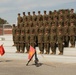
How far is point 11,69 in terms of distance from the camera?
16.8 meters

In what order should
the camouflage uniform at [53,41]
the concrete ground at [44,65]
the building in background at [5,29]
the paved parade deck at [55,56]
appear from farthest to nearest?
the building in background at [5,29]
the camouflage uniform at [53,41]
the paved parade deck at [55,56]
the concrete ground at [44,65]

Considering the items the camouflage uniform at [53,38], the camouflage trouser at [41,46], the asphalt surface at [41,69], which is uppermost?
the camouflage uniform at [53,38]

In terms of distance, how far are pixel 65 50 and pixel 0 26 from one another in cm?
1360

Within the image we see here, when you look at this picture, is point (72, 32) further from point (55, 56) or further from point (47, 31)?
point (55, 56)

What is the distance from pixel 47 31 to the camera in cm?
2128

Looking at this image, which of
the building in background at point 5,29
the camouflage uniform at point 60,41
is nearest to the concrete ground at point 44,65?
the camouflage uniform at point 60,41

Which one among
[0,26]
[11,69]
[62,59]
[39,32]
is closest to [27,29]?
[39,32]

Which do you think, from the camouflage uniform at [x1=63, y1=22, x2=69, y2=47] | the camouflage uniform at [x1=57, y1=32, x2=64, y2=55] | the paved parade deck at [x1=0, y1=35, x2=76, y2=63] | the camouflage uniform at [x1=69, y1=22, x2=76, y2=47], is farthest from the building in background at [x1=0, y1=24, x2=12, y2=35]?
the camouflage uniform at [x1=57, y1=32, x2=64, y2=55]

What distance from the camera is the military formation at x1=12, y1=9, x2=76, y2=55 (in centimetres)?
2100

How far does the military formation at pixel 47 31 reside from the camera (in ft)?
68.9

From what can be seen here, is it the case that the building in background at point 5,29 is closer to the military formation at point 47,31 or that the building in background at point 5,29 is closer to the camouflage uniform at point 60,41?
the military formation at point 47,31

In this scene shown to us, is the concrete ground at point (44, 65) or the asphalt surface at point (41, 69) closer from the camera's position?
the asphalt surface at point (41, 69)

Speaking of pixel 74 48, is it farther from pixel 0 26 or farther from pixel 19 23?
pixel 0 26

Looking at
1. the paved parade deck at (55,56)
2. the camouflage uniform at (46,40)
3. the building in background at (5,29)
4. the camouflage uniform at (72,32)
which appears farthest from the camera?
the building in background at (5,29)
